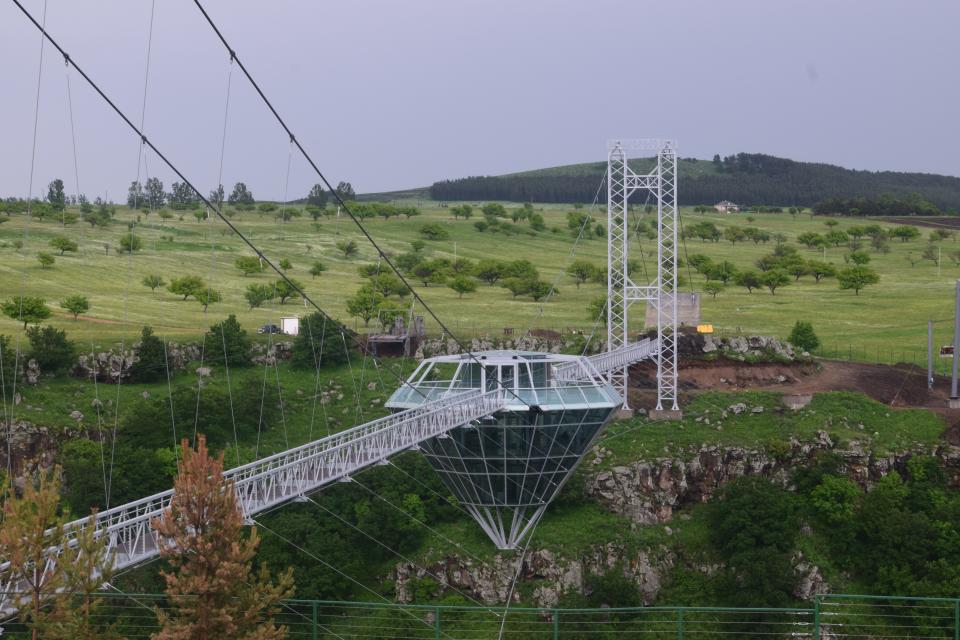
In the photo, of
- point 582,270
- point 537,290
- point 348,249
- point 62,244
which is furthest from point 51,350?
point 348,249

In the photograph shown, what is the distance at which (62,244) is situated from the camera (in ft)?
381

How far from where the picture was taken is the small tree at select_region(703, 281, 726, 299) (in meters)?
114

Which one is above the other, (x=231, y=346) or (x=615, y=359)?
(x=615, y=359)

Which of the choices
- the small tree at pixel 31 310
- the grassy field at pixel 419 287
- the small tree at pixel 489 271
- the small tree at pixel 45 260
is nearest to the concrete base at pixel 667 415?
the grassy field at pixel 419 287

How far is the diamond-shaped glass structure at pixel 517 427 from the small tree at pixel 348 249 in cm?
8039

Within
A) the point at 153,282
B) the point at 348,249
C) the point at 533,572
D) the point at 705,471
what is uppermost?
the point at 348,249

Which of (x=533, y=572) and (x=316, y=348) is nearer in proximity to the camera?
(x=533, y=572)

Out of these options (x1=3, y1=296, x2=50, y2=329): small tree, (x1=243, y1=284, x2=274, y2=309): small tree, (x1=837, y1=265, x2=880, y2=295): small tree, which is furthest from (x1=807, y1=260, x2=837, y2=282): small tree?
(x1=3, y1=296, x2=50, y2=329): small tree

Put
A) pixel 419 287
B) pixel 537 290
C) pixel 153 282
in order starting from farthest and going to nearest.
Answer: pixel 419 287 < pixel 537 290 < pixel 153 282

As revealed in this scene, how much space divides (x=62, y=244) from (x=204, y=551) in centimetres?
9400

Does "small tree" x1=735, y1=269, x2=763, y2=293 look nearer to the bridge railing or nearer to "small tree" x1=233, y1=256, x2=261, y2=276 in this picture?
the bridge railing

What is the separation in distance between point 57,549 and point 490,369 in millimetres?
28663

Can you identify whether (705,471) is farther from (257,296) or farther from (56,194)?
(56,194)

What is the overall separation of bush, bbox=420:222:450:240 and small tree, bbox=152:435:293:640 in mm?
129165
